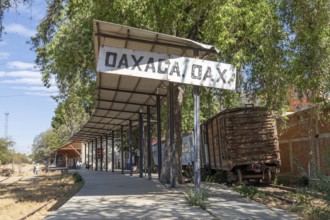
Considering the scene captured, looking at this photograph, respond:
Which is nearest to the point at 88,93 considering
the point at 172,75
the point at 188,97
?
the point at 188,97

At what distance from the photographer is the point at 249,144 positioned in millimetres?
18781

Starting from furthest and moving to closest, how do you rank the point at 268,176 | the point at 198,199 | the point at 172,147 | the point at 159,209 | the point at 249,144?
the point at 268,176, the point at 249,144, the point at 172,147, the point at 198,199, the point at 159,209

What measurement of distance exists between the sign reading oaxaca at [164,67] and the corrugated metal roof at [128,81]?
549mm

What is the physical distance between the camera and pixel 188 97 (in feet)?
99.2

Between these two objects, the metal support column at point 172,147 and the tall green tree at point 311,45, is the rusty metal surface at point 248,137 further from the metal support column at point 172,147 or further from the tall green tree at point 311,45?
the tall green tree at point 311,45

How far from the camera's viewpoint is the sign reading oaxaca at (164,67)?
38.6ft

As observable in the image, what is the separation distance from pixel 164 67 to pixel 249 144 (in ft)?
26.1

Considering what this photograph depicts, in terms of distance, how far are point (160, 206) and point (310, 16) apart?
704 cm

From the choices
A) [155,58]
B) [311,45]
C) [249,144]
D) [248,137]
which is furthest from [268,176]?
[155,58]

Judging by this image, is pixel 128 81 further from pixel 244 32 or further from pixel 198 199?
pixel 198 199

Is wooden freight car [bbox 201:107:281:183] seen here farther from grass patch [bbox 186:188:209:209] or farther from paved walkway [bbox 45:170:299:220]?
grass patch [bbox 186:188:209:209]

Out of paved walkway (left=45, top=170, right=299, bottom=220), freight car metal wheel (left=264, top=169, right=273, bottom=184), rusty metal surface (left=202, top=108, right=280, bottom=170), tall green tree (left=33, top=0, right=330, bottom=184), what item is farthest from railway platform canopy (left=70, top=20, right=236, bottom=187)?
freight car metal wheel (left=264, top=169, right=273, bottom=184)

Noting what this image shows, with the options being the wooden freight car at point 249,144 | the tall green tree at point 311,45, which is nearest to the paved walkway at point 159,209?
the tall green tree at point 311,45

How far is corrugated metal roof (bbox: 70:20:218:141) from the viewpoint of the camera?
42.2ft
